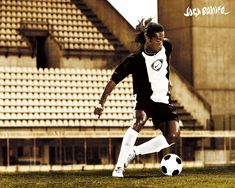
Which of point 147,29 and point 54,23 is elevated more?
point 54,23

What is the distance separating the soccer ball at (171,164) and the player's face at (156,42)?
145cm

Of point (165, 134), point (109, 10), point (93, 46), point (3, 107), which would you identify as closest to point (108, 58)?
point (93, 46)

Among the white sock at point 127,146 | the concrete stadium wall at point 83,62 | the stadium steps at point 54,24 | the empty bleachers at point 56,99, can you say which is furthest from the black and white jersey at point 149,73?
the concrete stadium wall at point 83,62

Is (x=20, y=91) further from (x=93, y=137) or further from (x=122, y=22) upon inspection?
(x=122, y=22)

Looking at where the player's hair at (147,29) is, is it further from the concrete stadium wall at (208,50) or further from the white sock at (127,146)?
the concrete stadium wall at (208,50)

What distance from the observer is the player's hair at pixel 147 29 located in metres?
11.0

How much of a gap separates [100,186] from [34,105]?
21.5 meters

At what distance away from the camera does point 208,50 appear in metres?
38.5

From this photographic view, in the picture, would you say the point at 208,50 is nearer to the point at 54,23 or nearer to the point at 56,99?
the point at 54,23

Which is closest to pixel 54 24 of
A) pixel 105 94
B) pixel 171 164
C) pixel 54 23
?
pixel 54 23

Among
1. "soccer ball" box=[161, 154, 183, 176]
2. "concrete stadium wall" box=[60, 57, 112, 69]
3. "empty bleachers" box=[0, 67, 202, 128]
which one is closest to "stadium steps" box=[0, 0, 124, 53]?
"concrete stadium wall" box=[60, 57, 112, 69]

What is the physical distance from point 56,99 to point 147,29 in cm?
2119

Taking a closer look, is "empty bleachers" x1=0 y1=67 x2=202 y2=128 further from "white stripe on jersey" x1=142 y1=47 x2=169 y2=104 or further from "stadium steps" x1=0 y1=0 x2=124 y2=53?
"white stripe on jersey" x1=142 y1=47 x2=169 y2=104

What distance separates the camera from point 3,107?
31.0 metres
